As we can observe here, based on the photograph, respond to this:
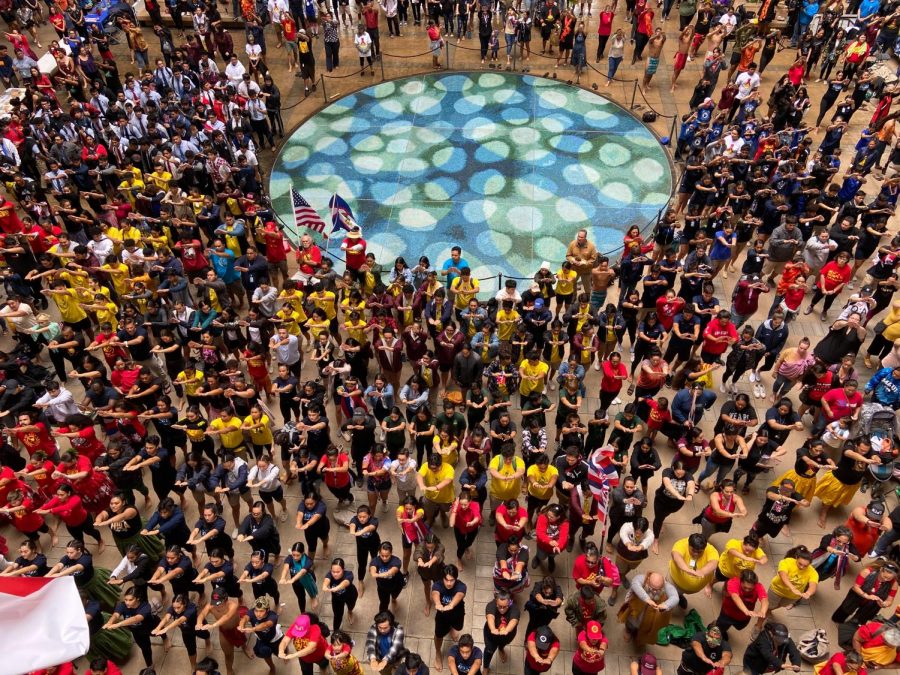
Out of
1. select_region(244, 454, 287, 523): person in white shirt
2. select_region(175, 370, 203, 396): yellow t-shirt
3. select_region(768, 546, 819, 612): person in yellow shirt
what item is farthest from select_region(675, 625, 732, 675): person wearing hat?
select_region(175, 370, 203, 396): yellow t-shirt

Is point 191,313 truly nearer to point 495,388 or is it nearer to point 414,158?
point 495,388

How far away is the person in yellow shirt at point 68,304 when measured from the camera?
11859mm

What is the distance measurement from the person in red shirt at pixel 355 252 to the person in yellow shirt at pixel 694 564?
25.1 feet

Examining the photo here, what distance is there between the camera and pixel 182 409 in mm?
12195

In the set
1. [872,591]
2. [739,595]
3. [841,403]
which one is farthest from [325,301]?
[872,591]

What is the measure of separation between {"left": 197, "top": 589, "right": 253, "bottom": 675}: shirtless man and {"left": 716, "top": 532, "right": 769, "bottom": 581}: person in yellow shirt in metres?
5.90

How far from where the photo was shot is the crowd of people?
27.5 ft

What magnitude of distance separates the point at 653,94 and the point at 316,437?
1548cm

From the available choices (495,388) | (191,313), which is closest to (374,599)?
(495,388)

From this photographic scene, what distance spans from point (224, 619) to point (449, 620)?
263cm

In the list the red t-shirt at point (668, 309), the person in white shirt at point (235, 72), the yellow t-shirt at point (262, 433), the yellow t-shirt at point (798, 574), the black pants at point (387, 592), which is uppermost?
the person in white shirt at point (235, 72)

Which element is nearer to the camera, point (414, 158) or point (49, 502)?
point (49, 502)

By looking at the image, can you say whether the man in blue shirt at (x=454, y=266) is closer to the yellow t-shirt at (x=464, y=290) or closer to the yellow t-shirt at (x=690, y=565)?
the yellow t-shirt at (x=464, y=290)

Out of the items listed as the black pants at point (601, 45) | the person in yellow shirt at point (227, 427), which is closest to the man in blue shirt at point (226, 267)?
the person in yellow shirt at point (227, 427)
